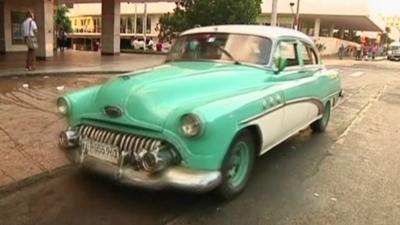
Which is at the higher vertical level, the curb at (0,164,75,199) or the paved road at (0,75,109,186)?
the paved road at (0,75,109,186)

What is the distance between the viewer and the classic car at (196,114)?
417 cm

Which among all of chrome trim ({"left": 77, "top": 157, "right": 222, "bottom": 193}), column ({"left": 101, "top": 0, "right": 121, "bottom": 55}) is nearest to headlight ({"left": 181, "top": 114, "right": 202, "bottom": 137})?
chrome trim ({"left": 77, "top": 157, "right": 222, "bottom": 193})

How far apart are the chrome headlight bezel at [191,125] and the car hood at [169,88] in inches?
7.2

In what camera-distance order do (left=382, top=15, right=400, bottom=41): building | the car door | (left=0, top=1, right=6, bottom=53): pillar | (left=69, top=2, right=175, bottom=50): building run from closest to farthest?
the car door
(left=0, top=1, right=6, bottom=53): pillar
(left=69, top=2, right=175, bottom=50): building
(left=382, top=15, right=400, bottom=41): building

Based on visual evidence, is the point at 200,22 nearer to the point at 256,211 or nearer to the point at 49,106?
the point at 49,106

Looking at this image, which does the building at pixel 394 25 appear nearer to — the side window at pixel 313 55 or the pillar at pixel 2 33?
the pillar at pixel 2 33

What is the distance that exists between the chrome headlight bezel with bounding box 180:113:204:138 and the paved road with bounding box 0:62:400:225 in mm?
824

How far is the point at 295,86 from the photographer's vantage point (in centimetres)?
609

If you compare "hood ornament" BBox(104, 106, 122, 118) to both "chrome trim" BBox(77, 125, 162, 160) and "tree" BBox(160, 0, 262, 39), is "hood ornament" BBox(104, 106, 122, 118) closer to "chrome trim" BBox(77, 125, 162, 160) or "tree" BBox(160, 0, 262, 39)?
"chrome trim" BBox(77, 125, 162, 160)

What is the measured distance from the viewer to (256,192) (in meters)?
5.07

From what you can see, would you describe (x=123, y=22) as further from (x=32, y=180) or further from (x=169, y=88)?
(x=169, y=88)

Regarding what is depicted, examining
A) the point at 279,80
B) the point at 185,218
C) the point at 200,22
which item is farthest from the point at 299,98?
the point at 200,22

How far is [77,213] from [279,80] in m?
2.92

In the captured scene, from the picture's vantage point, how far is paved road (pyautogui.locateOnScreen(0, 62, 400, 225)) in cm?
432
